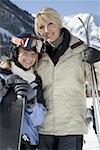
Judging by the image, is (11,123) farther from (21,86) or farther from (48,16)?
(48,16)

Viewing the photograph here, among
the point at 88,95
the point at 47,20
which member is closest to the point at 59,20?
the point at 47,20

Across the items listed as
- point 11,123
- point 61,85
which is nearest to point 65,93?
point 61,85

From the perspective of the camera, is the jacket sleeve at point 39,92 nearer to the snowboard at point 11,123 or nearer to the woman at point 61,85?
the woman at point 61,85

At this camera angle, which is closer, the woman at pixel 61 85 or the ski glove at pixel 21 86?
the ski glove at pixel 21 86

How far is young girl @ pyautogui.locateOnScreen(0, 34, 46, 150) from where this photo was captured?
78.7 inches

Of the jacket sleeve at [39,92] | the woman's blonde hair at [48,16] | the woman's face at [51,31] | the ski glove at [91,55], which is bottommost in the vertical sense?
the jacket sleeve at [39,92]

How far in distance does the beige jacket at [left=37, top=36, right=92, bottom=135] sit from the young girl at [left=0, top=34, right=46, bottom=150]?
2.2 inches

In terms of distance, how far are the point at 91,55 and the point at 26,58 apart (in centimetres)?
39

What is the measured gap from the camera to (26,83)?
2.00 metres

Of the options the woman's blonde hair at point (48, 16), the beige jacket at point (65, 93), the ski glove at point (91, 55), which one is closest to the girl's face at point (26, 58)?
the beige jacket at point (65, 93)

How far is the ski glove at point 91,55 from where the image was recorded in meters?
2.10

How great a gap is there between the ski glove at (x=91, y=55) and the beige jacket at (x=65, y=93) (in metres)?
0.04

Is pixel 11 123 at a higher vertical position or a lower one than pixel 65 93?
lower

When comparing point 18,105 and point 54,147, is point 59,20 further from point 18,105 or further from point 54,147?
point 54,147
